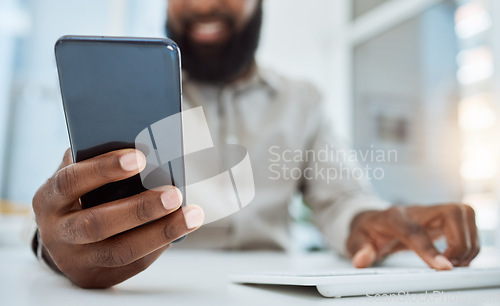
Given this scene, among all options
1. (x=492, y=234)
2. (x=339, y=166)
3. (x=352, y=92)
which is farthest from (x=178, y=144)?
(x=352, y=92)

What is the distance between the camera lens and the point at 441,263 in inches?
15.5

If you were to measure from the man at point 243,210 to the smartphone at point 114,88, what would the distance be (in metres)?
0.02

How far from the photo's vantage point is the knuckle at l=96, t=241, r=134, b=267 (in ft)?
1.02

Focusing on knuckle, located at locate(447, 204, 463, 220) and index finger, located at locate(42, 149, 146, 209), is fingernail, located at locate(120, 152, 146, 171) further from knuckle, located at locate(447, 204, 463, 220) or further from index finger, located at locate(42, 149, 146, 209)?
knuckle, located at locate(447, 204, 463, 220)

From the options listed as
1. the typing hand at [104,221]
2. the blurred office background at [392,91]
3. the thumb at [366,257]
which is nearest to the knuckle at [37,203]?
the typing hand at [104,221]

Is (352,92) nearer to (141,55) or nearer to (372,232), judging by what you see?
(372,232)

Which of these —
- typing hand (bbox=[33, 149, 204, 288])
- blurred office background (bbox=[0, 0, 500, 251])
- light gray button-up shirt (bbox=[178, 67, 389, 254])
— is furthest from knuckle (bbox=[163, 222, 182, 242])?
blurred office background (bbox=[0, 0, 500, 251])

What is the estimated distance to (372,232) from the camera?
1.89ft

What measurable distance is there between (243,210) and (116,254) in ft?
1.93

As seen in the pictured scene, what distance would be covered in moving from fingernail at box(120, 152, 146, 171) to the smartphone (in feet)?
0.07

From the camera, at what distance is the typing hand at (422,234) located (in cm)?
45

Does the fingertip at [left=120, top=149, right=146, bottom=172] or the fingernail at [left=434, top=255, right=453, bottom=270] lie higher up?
the fingertip at [left=120, top=149, right=146, bottom=172]

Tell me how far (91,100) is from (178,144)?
0.07 meters

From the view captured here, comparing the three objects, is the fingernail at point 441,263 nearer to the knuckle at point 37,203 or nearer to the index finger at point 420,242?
the index finger at point 420,242
